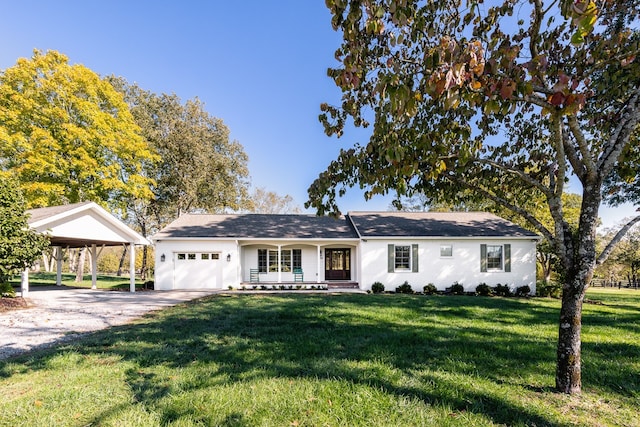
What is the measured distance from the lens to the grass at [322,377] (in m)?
3.09

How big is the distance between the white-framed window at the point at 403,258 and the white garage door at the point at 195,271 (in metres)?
9.07

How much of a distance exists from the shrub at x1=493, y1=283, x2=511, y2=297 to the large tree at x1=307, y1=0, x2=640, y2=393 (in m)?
11.8

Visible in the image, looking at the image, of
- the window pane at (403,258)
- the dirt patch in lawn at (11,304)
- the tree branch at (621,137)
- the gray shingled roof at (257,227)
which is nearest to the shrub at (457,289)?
the window pane at (403,258)

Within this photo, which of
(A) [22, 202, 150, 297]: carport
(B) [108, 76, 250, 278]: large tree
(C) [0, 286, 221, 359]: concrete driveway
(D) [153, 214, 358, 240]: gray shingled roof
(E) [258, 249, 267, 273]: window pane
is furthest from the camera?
(B) [108, 76, 250, 278]: large tree

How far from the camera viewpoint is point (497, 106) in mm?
2627

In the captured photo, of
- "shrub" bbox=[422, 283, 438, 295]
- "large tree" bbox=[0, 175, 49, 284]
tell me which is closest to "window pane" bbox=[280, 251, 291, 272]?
"shrub" bbox=[422, 283, 438, 295]

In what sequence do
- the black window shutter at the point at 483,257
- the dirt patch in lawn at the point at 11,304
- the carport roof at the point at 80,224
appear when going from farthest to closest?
the black window shutter at the point at 483,257 → the carport roof at the point at 80,224 → the dirt patch in lawn at the point at 11,304

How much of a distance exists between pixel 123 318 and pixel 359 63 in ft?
29.3

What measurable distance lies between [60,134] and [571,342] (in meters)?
24.1

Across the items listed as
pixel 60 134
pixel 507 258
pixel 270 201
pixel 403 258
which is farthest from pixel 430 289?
pixel 270 201

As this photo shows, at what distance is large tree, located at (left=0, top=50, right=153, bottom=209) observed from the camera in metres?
17.2

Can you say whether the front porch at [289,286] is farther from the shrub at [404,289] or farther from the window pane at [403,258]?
the window pane at [403,258]

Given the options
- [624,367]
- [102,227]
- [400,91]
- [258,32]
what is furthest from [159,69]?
[624,367]

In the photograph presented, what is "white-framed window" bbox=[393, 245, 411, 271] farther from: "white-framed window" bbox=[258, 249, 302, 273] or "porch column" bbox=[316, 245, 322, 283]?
"white-framed window" bbox=[258, 249, 302, 273]
